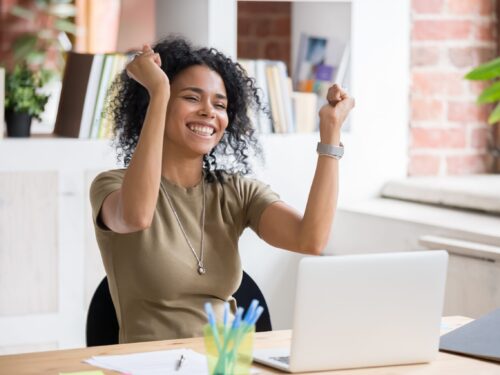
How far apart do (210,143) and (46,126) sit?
239 centimetres

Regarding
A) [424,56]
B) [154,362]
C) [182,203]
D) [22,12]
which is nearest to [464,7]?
[424,56]

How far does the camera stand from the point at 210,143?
2.42 meters

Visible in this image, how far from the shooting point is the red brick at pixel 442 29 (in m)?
3.77

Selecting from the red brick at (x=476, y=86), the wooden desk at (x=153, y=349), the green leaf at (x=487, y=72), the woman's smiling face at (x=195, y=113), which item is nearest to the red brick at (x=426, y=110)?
the red brick at (x=476, y=86)

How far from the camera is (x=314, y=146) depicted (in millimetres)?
3615

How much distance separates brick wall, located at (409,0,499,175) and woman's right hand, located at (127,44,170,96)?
1745mm

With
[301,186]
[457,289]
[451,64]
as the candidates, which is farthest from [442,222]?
[451,64]

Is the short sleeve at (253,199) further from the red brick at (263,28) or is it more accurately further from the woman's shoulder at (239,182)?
the red brick at (263,28)

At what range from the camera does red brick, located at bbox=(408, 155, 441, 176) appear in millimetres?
3832

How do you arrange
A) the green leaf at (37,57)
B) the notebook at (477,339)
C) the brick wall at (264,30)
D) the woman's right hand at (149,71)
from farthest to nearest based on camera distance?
1. the green leaf at (37,57)
2. the brick wall at (264,30)
3. the woman's right hand at (149,71)
4. the notebook at (477,339)

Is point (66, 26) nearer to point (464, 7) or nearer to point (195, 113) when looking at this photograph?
point (464, 7)

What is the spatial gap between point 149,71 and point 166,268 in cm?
44

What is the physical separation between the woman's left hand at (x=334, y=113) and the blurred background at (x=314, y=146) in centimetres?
85

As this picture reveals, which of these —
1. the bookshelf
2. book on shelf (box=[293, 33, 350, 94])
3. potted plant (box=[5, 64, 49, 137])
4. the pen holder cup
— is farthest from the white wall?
the pen holder cup
